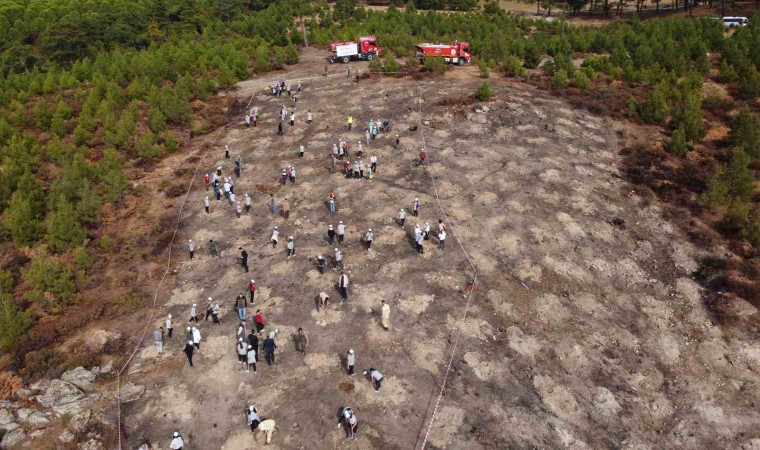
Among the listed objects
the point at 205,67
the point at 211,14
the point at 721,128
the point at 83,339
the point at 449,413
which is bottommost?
the point at 449,413

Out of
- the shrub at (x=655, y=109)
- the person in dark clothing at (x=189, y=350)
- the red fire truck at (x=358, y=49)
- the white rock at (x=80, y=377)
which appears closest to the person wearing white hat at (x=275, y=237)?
the person in dark clothing at (x=189, y=350)

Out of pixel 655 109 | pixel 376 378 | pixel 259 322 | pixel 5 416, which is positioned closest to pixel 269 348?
pixel 259 322

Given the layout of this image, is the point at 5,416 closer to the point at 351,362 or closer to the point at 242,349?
the point at 242,349

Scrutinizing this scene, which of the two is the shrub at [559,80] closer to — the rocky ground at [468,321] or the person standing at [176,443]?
the rocky ground at [468,321]

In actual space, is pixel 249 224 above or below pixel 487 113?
below

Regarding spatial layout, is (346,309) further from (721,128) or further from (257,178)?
(721,128)

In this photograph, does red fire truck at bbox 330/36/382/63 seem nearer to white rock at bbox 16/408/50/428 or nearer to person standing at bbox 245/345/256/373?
person standing at bbox 245/345/256/373

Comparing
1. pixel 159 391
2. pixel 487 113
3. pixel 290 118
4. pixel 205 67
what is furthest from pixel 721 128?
pixel 205 67

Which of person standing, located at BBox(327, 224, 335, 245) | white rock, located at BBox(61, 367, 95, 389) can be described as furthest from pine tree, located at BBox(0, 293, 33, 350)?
person standing, located at BBox(327, 224, 335, 245)
